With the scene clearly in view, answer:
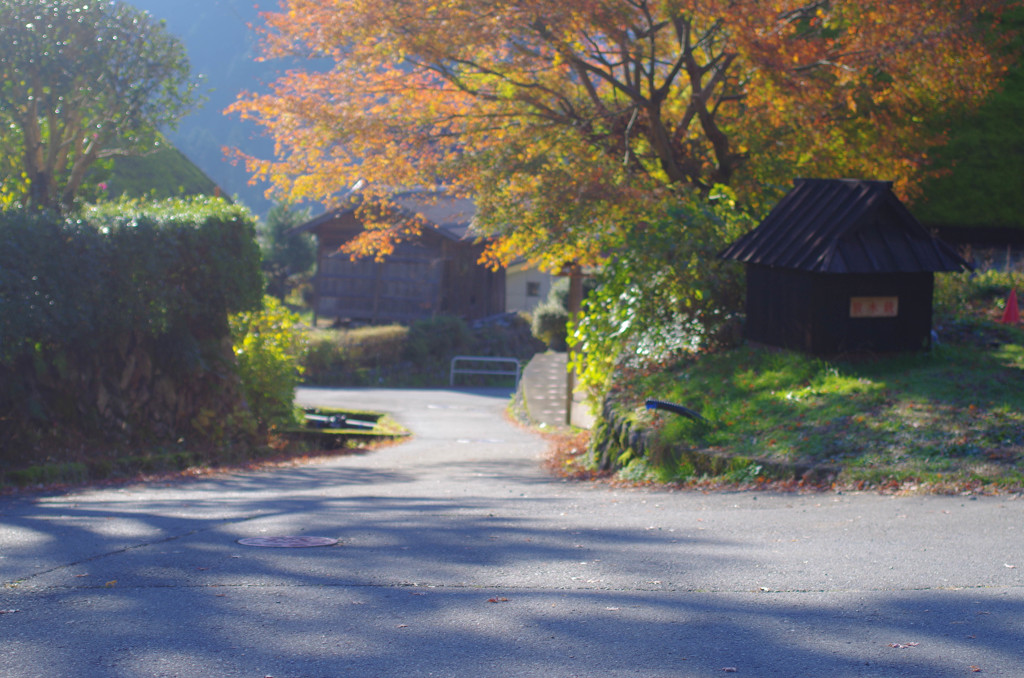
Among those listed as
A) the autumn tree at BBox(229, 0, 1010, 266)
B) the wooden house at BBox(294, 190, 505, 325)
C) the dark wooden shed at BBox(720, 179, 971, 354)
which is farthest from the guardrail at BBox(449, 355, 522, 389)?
the dark wooden shed at BBox(720, 179, 971, 354)

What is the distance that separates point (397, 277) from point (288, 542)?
28.1 metres

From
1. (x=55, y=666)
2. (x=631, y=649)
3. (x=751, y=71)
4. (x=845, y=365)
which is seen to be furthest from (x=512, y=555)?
(x=751, y=71)

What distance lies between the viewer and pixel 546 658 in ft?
12.1

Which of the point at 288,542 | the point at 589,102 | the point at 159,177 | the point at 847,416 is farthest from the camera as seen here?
the point at 159,177

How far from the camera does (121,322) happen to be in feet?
36.0

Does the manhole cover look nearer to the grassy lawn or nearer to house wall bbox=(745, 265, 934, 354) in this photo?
the grassy lawn

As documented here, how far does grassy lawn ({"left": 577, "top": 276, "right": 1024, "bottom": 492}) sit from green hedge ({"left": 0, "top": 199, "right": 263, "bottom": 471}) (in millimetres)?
5437

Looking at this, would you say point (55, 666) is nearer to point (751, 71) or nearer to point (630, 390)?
point (630, 390)

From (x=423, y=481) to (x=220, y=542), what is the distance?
5069mm

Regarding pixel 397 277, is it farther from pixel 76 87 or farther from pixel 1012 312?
pixel 1012 312

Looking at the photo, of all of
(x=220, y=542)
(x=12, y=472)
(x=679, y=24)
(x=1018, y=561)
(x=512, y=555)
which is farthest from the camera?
(x=679, y=24)

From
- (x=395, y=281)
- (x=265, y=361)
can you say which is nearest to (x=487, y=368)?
(x=395, y=281)

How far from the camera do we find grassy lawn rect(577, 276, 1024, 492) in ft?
25.8

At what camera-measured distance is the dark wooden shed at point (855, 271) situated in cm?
1006
